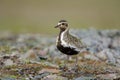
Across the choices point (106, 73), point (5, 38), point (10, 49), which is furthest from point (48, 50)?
point (5, 38)

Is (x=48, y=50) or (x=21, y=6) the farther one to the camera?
(x=21, y=6)

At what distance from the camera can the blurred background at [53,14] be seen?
33.9 meters

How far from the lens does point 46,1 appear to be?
135ft

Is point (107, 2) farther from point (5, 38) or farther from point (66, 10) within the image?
point (5, 38)

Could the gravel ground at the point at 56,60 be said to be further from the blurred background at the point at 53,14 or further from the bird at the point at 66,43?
the blurred background at the point at 53,14

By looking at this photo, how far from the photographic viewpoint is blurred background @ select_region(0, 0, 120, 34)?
111ft

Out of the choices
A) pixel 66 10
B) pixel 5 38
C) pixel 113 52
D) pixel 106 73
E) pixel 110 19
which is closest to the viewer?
pixel 106 73

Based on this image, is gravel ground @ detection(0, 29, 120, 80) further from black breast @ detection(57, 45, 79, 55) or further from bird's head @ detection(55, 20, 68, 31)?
bird's head @ detection(55, 20, 68, 31)

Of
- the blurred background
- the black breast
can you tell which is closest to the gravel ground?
the black breast

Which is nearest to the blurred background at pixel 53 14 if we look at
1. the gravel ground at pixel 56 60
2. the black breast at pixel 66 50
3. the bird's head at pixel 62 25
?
the gravel ground at pixel 56 60

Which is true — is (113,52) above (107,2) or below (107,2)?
below

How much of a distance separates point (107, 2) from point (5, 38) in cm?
1414

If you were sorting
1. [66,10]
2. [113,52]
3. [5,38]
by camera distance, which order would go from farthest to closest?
[66,10], [5,38], [113,52]

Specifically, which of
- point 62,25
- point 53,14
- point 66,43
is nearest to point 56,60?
point 62,25
